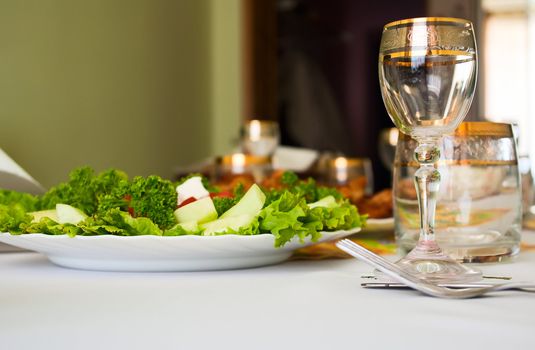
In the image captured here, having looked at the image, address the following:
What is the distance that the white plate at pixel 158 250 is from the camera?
2.76 feet

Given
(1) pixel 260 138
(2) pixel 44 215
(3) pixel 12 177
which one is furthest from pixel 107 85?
(2) pixel 44 215

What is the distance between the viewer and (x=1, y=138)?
1.91 meters

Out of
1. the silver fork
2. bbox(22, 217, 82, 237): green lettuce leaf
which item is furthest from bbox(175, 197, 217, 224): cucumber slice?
the silver fork

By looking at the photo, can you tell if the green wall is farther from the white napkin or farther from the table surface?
the table surface

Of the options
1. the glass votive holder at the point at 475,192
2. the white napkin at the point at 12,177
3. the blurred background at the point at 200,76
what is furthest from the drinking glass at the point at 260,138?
the glass votive holder at the point at 475,192

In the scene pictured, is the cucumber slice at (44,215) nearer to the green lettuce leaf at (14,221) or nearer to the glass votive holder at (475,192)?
the green lettuce leaf at (14,221)

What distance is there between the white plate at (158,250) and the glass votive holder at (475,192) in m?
0.16

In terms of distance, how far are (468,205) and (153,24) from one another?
235 centimetres

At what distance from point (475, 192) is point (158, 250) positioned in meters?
0.43

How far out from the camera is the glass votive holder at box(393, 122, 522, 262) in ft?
3.33

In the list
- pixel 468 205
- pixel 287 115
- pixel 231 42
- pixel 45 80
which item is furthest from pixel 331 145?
pixel 468 205

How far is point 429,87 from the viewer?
0.80 m

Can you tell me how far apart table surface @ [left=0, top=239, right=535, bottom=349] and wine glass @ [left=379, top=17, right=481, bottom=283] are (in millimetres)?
84

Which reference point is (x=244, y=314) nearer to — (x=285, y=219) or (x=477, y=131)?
(x=285, y=219)
